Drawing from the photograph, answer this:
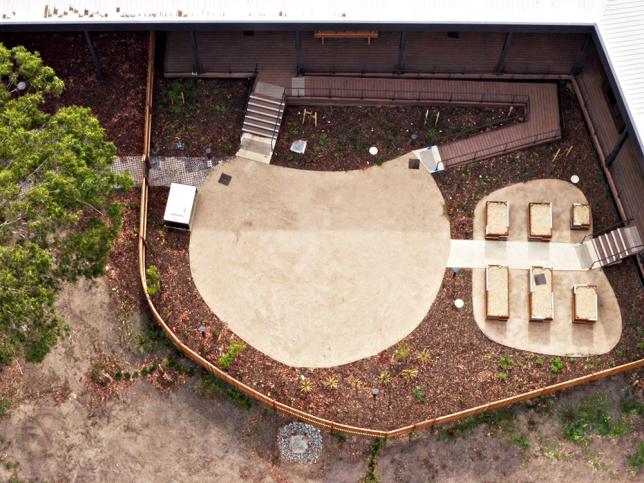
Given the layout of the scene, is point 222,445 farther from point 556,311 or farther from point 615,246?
point 615,246

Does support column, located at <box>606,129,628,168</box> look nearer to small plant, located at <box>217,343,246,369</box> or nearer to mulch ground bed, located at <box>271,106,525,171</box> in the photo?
mulch ground bed, located at <box>271,106,525,171</box>

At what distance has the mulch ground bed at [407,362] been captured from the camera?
38281 mm

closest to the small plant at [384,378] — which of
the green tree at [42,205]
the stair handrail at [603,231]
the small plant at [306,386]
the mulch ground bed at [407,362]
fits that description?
the mulch ground bed at [407,362]

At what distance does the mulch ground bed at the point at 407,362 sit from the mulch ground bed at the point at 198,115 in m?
5.27

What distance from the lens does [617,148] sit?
133 feet

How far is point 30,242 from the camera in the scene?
1278 inches

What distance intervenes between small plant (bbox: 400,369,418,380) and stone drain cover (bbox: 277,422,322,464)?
5.00 m

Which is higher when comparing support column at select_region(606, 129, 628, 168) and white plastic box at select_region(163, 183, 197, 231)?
support column at select_region(606, 129, 628, 168)

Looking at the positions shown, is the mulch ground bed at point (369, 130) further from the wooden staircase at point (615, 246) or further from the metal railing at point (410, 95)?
the wooden staircase at point (615, 246)

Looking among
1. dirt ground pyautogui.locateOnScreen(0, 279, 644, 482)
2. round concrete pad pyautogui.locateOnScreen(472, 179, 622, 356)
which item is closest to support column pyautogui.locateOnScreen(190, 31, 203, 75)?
dirt ground pyautogui.locateOnScreen(0, 279, 644, 482)

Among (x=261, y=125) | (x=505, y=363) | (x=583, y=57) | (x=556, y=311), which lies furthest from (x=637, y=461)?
(x=261, y=125)

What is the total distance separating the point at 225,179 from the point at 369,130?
8.25m

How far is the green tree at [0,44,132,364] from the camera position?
31734mm

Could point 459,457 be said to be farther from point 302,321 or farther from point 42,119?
point 42,119
